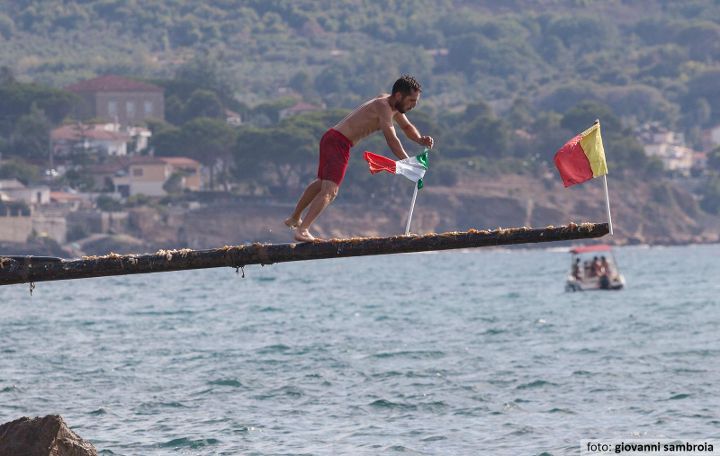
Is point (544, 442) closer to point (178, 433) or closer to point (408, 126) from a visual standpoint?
point (178, 433)

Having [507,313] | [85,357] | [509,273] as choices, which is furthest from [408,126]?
[509,273]

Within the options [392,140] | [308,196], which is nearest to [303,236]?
[308,196]

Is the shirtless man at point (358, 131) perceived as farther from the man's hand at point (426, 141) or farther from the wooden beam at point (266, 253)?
the wooden beam at point (266, 253)

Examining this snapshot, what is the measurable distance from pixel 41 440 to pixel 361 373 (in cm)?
1539

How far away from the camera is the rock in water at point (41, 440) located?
65.2 ft

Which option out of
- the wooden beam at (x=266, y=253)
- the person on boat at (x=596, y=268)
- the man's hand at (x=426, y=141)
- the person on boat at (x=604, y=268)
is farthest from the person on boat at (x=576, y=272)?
the man's hand at (x=426, y=141)

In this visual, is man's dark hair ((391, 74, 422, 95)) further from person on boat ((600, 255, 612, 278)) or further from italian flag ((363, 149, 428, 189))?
person on boat ((600, 255, 612, 278))

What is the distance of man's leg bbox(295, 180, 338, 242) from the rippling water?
5.49 meters

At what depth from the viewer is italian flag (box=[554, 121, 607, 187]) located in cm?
1936

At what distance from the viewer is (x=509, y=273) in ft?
391

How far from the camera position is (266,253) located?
1938 centimetres

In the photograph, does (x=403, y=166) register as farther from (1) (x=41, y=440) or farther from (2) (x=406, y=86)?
(1) (x=41, y=440)

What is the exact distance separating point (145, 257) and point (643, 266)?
118 m

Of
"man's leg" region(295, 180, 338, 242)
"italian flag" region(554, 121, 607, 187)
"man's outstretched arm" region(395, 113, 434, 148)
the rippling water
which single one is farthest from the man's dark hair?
the rippling water
